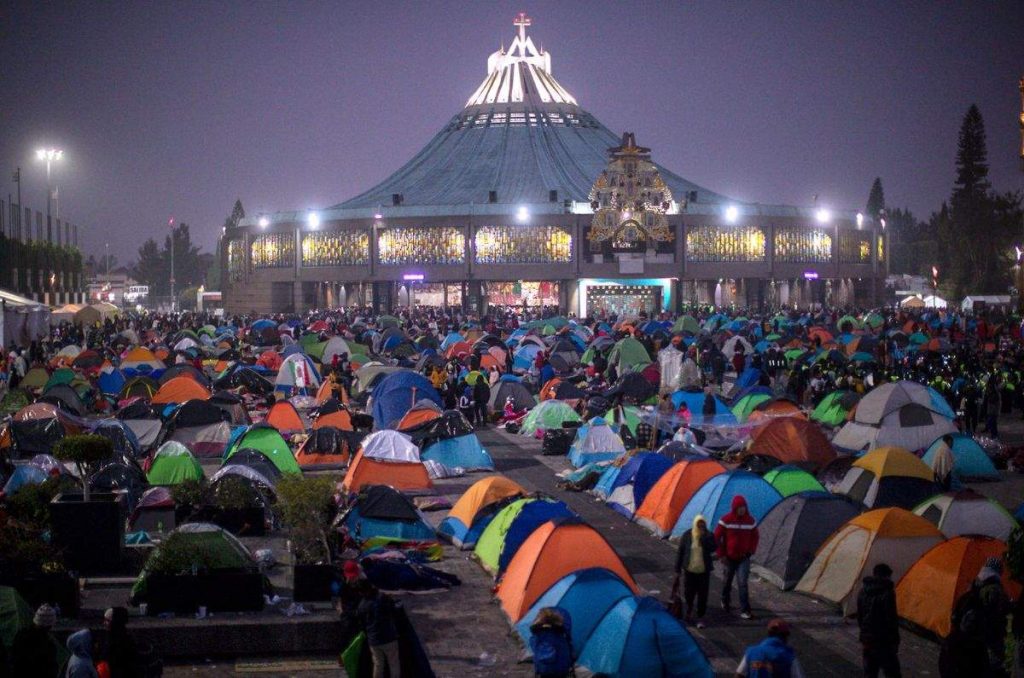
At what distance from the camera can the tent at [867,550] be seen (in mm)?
12062

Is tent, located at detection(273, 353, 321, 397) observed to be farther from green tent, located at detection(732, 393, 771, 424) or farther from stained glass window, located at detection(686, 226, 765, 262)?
stained glass window, located at detection(686, 226, 765, 262)

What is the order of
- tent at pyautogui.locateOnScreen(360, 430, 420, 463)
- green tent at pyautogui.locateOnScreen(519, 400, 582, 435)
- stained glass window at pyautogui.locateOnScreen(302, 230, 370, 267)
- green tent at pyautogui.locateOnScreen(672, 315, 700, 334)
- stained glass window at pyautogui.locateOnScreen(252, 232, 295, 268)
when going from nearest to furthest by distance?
tent at pyautogui.locateOnScreen(360, 430, 420, 463), green tent at pyautogui.locateOnScreen(519, 400, 582, 435), green tent at pyautogui.locateOnScreen(672, 315, 700, 334), stained glass window at pyautogui.locateOnScreen(302, 230, 370, 267), stained glass window at pyautogui.locateOnScreen(252, 232, 295, 268)

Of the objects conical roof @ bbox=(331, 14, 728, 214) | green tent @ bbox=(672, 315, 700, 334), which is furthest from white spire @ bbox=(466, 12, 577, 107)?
green tent @ bbox=(672, 315, 700, 334)

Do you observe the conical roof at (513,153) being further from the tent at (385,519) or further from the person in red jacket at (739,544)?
the person in red jacket at (739,544)

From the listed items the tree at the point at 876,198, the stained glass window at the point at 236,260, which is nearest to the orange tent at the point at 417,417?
the stained glass window at the point at 236,260

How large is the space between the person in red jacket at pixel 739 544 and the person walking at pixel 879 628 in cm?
228

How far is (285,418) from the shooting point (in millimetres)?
24156

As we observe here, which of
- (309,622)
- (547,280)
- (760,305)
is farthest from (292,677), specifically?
(760,305)

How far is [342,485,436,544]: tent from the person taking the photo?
14586mm

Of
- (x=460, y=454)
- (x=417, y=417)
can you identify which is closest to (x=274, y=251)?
(x=417, y=417)

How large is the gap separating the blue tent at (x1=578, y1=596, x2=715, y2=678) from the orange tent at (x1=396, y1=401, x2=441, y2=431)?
36.8 ft

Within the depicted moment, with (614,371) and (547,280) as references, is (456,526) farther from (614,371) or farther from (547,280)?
(547,280)

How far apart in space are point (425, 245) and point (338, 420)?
52.2 meters

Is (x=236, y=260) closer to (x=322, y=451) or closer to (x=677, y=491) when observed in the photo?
(x=322, y=451)
